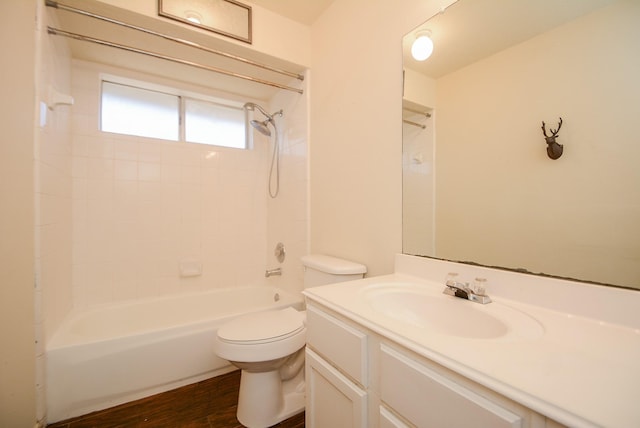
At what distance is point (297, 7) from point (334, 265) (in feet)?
5.77

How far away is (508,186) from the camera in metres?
0.92

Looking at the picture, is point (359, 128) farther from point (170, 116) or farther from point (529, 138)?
point (170, 116)

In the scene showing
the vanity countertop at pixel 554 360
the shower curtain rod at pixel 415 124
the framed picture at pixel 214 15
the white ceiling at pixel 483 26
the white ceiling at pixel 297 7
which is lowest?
the vanity countertop at pixel 554 360

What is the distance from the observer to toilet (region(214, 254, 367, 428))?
1257 millimetres

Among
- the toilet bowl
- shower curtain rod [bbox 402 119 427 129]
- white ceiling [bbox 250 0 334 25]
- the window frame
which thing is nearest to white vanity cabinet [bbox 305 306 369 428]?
the toilet bowl

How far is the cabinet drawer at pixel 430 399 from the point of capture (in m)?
0.46

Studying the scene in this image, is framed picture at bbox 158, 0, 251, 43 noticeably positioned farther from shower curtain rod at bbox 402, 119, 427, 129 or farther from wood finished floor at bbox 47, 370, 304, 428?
wood finished floor at bbox 47, 370, 304, 428

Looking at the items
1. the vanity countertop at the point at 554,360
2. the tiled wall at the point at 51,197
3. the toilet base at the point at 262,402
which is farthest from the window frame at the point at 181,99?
the vanity countertop at the point at 554,360

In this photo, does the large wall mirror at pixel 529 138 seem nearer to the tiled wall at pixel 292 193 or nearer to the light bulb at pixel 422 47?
the light bulb at pixel 422 47

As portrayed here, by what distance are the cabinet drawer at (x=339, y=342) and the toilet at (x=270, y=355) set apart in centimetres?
41

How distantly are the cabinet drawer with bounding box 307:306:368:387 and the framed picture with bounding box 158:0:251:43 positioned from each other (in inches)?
69.6

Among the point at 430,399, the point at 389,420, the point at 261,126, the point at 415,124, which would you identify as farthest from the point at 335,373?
the point at 261,126

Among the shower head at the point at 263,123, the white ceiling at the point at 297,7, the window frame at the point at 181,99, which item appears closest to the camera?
the white ceiling at the point at 297,7

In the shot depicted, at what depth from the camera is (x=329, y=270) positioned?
1463mm
